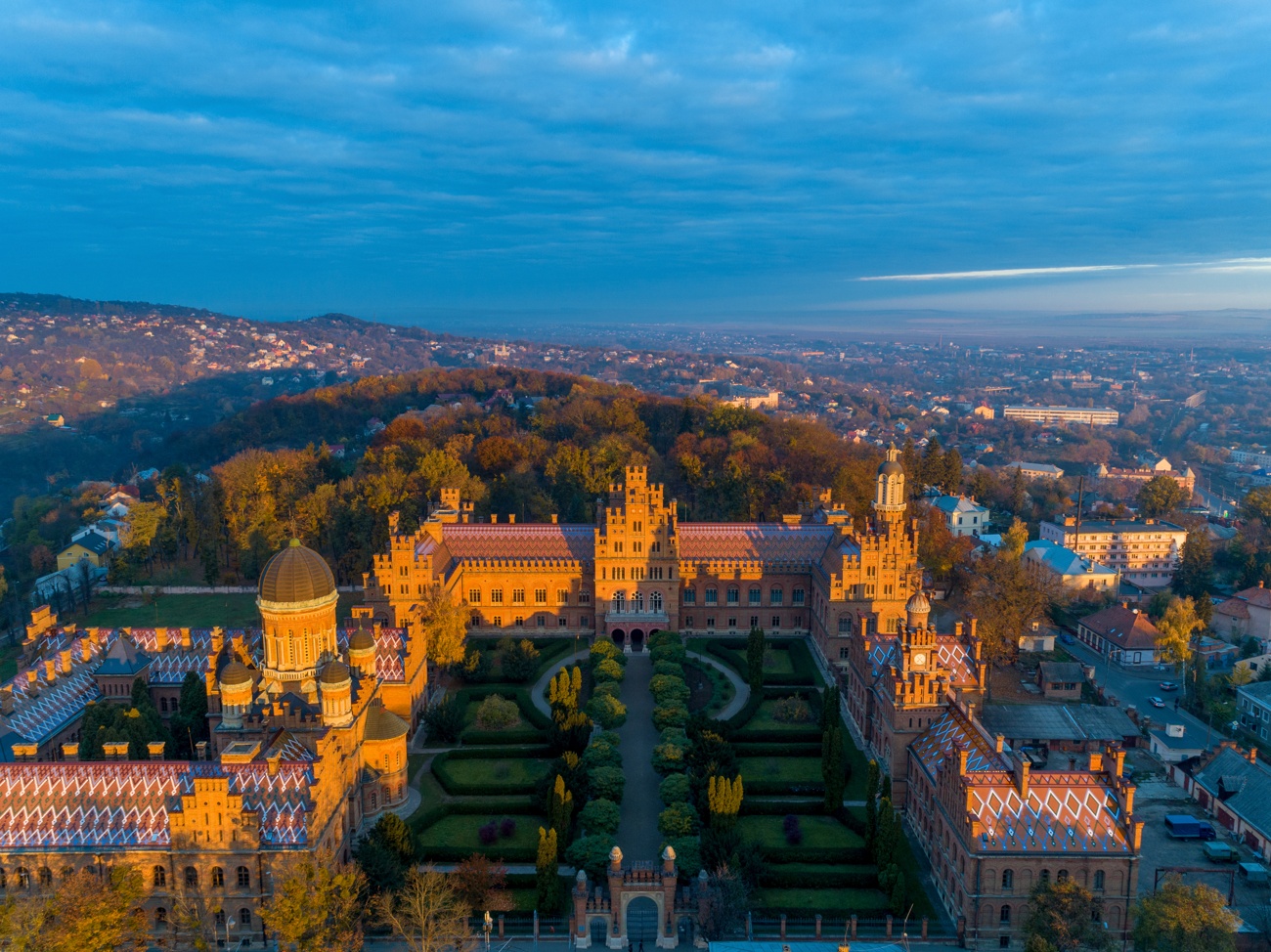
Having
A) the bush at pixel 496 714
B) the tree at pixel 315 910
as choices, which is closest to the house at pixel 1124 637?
the bush at pixel 496 714

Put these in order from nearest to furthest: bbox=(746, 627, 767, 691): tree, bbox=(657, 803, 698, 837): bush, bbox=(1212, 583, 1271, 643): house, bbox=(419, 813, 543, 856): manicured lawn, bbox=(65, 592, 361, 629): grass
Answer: bbox=(657, 803, 698, 837): bush → bbox=(419, 813, 543, 856): manicured lawn → bbox=(746, 627, 767, 691): tree → bbox=(1212, 583, 1271, 643): house → bbox=(65, 592, 361, 629): grass

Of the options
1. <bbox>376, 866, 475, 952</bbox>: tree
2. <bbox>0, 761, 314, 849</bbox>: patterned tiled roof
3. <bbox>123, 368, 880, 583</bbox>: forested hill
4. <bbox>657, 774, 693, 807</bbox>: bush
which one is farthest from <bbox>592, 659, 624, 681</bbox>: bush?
<bbox>0, 761, 314, 849</bbox>: patterned tiled roof

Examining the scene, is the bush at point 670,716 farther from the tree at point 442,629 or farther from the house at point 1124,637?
the house at point 1124,637

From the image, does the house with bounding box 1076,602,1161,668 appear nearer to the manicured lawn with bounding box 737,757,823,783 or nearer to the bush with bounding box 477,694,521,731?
the manicured lawn with bounding box 737,757,823,783

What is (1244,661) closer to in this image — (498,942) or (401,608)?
(498,942)

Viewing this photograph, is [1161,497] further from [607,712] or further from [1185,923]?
[1185,923]

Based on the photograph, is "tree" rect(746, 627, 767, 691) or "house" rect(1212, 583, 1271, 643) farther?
"house" rect(1212, 583, 1271, 643)

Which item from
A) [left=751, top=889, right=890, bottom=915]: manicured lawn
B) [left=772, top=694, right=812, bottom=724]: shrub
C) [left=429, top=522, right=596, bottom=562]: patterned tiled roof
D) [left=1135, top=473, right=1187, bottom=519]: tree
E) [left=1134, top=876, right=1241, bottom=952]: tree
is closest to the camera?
[left=1134, top=876, right=1241, bottom=952]: tree

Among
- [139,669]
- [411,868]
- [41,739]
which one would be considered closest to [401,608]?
[139,669]

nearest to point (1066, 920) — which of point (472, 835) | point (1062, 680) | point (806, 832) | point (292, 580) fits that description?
point (806, 832)
